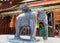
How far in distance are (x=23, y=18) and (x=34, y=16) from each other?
0.23ft

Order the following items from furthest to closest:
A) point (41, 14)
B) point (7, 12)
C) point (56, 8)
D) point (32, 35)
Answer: point (7, 12) < point (56, 8) < point (41, 14) < point (32, 35)

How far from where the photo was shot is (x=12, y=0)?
3754 mm

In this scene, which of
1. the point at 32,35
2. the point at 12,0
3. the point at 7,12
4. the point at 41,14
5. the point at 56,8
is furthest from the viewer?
the point at 12,0

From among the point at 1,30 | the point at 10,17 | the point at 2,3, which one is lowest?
the point at 1,30

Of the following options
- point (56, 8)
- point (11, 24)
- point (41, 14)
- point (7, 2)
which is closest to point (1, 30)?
point (11, 24)

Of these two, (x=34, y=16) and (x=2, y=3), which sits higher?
(x=2, y=3)

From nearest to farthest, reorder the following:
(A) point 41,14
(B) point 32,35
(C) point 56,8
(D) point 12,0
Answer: (B) point 32,35 → (A) point 41,14 → (C) point 56,8 → (D) point 12,0

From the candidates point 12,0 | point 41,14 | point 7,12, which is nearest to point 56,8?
point 7,12

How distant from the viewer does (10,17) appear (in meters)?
Answer: 3.36

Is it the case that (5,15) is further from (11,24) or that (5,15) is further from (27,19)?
(27,19)

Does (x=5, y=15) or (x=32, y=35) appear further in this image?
(x=5, y=15)

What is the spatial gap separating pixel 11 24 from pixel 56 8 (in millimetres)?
895

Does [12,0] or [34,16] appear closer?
[34,16]

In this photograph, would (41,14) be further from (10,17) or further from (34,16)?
(10,17)
